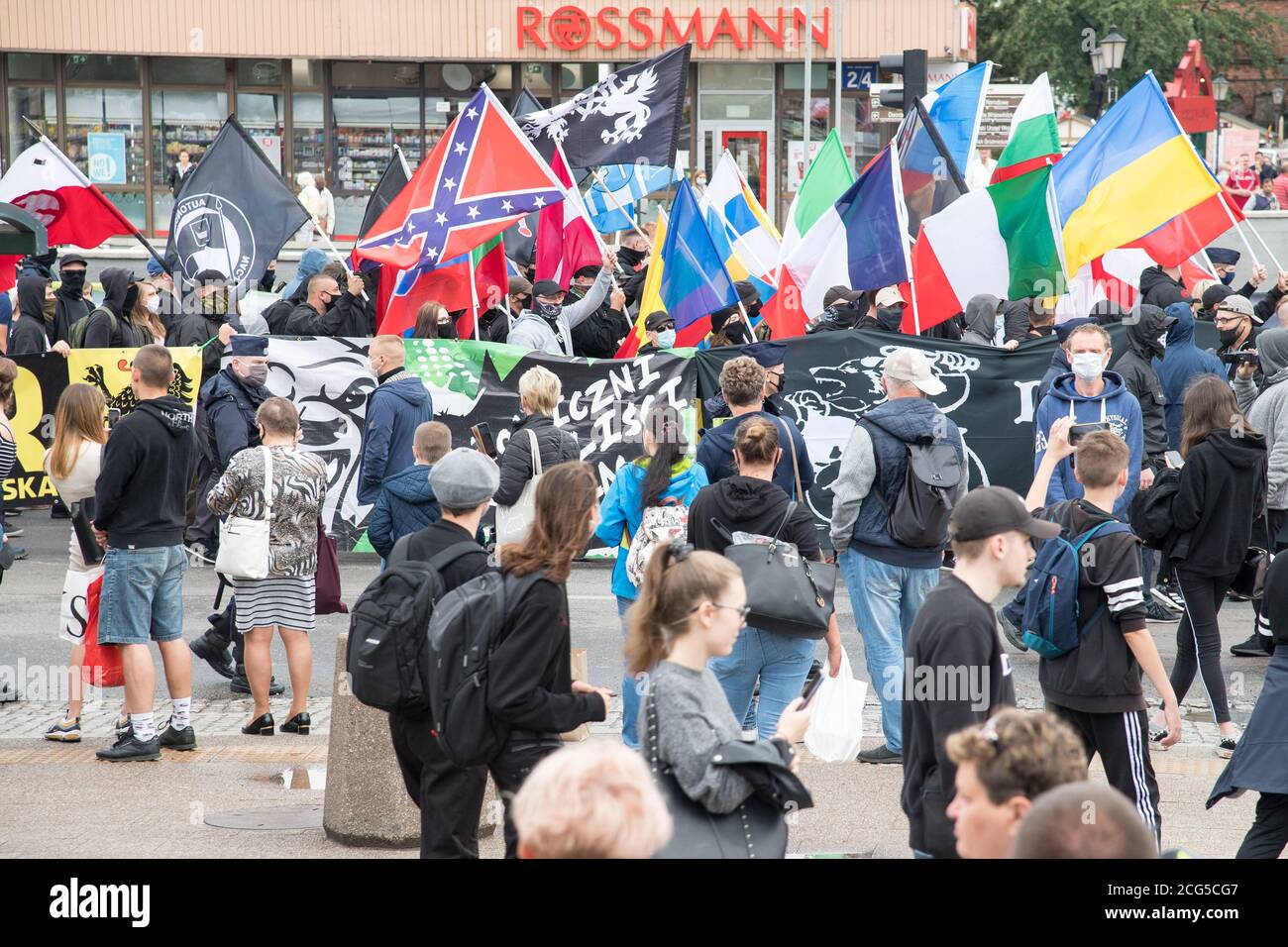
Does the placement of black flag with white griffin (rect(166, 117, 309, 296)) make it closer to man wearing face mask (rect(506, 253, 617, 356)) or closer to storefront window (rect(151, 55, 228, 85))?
man wearing face mask (rect(506, 253, 617, 356))

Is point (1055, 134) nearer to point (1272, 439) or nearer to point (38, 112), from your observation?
point (1272, 439)

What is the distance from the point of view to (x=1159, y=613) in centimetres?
1101

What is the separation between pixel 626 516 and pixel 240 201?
803 centimetres

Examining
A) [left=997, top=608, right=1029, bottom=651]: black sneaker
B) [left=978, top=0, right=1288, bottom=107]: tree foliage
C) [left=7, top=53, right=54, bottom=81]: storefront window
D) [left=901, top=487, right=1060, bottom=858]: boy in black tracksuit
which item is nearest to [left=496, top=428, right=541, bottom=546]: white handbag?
[left=997, top=608, right=1029, bottom=651]: black sneaker

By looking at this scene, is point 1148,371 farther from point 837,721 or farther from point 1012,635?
point 837,721

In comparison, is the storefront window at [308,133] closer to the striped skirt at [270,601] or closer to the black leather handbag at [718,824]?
the striped skirt at [270,601]

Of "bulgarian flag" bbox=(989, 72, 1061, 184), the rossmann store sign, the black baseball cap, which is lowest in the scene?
the black baseball cap

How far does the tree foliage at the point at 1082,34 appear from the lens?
4150cm

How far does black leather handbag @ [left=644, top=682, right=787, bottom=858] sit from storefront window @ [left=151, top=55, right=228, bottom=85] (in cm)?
2963

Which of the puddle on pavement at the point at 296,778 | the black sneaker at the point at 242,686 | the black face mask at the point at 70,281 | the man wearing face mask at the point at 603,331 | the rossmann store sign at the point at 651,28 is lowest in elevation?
the puddle on pavement at the point at 296,778

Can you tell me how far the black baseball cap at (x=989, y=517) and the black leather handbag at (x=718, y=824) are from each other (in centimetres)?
101

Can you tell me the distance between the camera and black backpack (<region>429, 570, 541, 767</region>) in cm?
477

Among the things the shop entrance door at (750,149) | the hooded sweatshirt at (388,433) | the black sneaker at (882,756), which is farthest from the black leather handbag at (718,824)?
the shop entrance door at (750,149)
